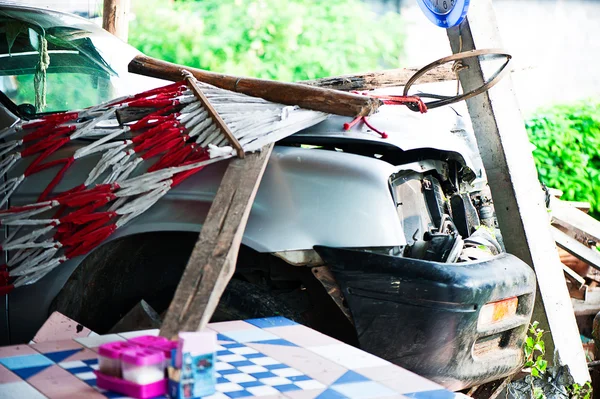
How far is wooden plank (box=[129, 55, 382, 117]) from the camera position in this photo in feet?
11.7

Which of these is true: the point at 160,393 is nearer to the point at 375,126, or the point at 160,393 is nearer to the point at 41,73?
the point at 375,126

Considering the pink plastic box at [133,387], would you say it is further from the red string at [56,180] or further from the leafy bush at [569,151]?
the leafy bush at [569,151]

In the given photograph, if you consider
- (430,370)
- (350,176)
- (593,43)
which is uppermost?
(593,43)

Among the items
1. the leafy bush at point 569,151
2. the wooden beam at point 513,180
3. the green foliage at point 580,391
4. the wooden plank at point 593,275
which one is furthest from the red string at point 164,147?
the leafy bush at point 569,151

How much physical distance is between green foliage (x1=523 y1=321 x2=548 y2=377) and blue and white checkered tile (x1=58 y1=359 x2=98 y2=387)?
2.73 metres

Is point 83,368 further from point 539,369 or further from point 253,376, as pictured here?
point 539,369

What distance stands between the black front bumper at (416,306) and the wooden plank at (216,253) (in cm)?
44

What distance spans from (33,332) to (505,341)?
2042 mm

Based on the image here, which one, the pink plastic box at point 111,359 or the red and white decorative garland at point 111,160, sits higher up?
the red and white decorative garland at point 111,160

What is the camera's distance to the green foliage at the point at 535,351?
4.70 metres

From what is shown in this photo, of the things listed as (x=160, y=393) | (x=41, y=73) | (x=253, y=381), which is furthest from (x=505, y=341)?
(x=41, y=73)

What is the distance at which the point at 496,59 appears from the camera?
15.5 feet

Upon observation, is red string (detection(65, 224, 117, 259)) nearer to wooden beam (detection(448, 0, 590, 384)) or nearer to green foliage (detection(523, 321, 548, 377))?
wooden beam (detection(448, 0, 590, 384))

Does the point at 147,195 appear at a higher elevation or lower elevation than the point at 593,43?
lower
